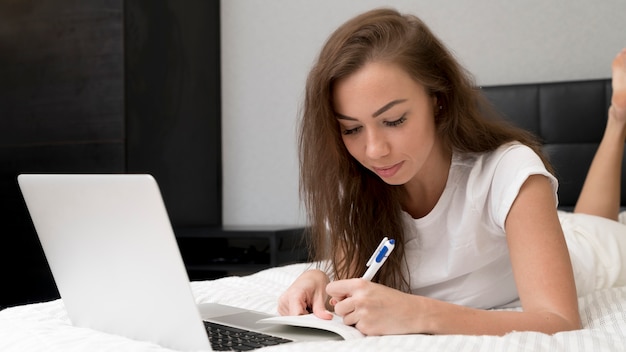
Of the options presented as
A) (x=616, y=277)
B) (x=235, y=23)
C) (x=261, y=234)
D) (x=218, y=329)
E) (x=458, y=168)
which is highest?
(x=235, y=23)

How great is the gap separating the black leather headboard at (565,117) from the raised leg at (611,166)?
37cm

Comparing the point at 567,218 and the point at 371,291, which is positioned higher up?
the point at 371,291

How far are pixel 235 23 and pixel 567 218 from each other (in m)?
2.03

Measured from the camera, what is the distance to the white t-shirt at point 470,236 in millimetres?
1272

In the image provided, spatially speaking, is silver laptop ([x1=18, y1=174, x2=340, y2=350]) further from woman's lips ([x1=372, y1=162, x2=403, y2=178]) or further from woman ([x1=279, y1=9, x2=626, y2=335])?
woman's lips ([x1=372, y1=162, x2=403, y2=178])

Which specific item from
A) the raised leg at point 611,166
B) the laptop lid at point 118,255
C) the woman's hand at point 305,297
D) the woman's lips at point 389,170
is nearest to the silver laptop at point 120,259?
the laptop lid at point 118,255

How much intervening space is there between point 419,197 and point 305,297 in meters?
0.36

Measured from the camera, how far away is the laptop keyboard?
0.97m

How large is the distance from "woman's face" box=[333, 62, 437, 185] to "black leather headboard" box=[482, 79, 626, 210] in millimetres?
1675

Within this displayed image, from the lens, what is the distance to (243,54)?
3.52m

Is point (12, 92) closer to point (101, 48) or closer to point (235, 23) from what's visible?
point (101, 48)

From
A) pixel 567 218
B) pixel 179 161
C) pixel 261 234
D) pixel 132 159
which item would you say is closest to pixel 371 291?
pixel 567 218

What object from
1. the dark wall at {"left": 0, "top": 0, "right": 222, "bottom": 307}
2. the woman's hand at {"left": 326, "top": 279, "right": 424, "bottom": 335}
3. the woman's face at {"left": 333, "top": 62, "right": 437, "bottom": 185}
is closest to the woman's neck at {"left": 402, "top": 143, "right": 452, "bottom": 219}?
the woman's face at {"left": 333, "top": 62, "right": 437, "bottom": 185}

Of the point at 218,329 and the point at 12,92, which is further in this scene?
the point at 12,92
